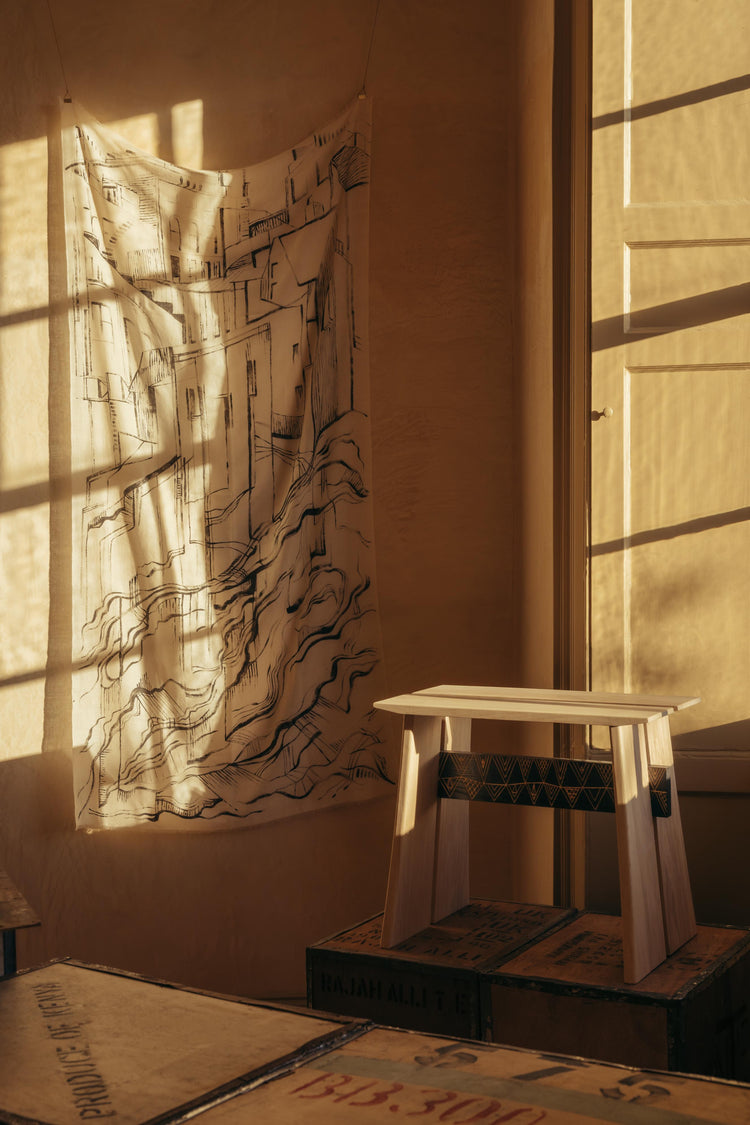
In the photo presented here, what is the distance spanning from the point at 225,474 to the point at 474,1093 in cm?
236

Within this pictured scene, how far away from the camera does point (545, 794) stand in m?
2.29

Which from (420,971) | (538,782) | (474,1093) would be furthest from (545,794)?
(474,1093)

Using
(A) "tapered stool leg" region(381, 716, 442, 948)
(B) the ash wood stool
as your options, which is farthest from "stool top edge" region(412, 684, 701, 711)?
(A) "tapered stool leg" region(381, 716, 442, 948)

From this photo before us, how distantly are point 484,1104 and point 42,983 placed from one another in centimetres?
83

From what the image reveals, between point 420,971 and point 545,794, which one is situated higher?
point 545,794

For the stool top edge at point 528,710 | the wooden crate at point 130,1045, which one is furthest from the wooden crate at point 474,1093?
the stool top edge at point 528,710

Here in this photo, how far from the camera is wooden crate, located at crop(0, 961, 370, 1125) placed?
132cm

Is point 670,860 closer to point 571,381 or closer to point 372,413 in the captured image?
point 571,381

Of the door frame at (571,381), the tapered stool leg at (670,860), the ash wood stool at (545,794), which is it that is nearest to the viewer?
the ash wood stool at (545,794)

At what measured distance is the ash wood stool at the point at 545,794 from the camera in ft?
6.81

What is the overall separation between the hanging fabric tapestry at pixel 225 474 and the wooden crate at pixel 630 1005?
4.40 ft

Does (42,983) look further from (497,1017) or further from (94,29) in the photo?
(94,29)

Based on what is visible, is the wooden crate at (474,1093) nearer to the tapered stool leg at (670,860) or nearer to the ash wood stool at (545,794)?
the ash wood stool at (545,794)

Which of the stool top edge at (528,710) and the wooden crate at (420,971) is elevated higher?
the stool top edge at (528,710)
